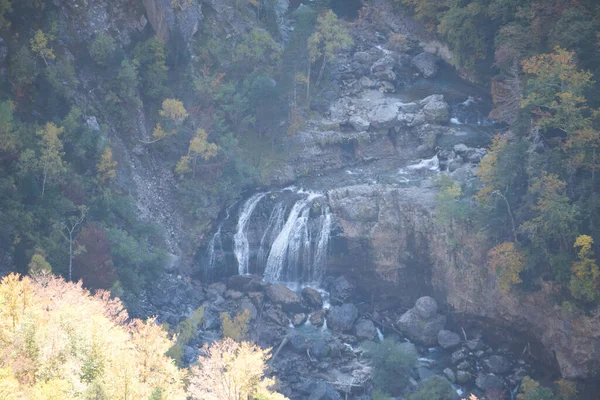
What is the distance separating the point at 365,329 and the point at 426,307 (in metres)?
5.04

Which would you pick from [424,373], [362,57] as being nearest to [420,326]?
[424,373]

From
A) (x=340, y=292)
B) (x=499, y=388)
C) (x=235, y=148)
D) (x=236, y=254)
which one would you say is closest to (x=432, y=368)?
(x=499, y=388)

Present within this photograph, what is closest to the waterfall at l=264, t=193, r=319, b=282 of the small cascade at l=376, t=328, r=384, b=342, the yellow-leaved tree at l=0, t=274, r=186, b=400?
the small cascade at l=376, t=328, r=384, b=342

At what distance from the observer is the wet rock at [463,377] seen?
4072cm

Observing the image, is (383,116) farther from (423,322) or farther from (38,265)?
(38,265)

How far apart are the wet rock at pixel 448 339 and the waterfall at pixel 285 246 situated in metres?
14.0

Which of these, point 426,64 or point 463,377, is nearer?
point 463,377

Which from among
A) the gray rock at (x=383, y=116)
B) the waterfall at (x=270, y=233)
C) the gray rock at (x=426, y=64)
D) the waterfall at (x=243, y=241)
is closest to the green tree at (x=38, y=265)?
the waterfall at (x=243, y=241)

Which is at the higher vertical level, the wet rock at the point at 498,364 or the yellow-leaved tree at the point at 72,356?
the yellow-leaved tree at the point at 72,356

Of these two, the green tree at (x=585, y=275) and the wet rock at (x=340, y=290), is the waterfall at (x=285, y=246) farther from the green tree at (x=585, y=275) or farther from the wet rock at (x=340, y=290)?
the green tree at (x=585, y=275)

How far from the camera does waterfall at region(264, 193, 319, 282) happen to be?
51250mm

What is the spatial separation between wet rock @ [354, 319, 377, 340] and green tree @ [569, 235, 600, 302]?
15.0 meters

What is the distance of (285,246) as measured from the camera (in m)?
51.3

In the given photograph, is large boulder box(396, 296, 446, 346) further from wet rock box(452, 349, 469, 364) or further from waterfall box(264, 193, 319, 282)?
waterfall box(264, 193, 319, 282)
